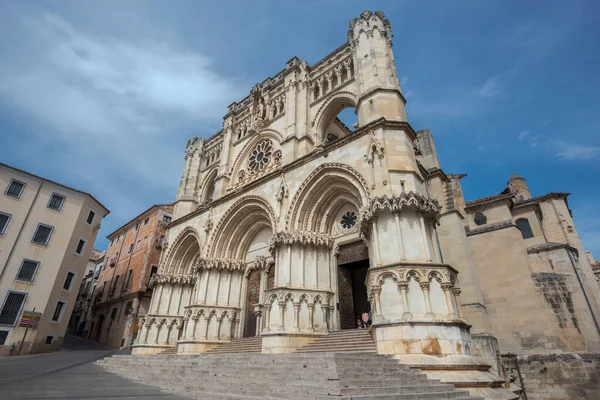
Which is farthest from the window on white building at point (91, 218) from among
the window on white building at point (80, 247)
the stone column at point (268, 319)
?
the stone column at point (268, 319)

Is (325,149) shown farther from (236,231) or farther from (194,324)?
(194,324)

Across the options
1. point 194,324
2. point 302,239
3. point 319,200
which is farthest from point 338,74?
point 194,324

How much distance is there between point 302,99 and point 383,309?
44.2ft

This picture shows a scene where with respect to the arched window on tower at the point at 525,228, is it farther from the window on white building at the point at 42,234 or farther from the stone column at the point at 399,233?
the window on white building at the point at 42,234

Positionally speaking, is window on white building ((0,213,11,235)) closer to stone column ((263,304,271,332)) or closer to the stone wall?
stone column ((263,304,271,332))

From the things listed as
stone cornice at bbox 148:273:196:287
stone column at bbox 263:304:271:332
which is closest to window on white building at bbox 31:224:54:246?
stone cornice at bbox 148:273:196:287

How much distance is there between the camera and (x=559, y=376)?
499 inches

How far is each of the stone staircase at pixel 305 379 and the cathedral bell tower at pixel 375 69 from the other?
31.5 feet

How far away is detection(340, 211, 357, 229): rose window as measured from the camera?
47.2 ft

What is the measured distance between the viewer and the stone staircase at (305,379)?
647 centimetres

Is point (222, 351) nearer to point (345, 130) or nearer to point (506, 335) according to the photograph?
point (506, 335)

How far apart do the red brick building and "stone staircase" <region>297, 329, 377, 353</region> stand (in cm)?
2091

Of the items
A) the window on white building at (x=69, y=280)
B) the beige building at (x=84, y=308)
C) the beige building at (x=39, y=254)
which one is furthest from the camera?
the beige building at (x=84, y=308)

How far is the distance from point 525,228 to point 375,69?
56.3 feet
